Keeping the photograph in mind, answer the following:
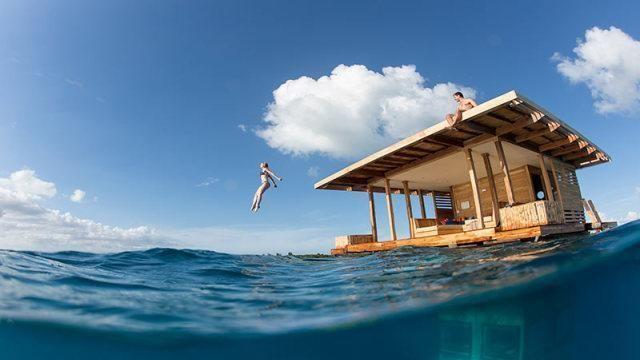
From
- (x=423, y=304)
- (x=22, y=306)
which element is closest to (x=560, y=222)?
(x=423, y=304)

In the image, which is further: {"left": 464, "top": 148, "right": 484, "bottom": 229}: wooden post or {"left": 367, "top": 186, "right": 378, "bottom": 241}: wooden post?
{"left": 367, "top": 186, "right": 378, "bottom": 241}: wooden post

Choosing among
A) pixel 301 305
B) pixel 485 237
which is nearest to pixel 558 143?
pixel 485 237

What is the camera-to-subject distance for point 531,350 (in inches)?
296

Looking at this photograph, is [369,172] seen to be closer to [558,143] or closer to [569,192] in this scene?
[558,143]

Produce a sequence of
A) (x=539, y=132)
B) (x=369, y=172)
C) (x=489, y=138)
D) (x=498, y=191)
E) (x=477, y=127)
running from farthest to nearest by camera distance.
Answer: (x=498, y=191) → (x=369, y=172) → (x=489, y=138) → (x=539, y=132) → (x=477, y=127)

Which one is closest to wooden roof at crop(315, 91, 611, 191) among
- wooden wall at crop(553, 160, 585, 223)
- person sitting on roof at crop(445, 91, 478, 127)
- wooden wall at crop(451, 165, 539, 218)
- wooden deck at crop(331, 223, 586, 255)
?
person sitting on roof at crop(445, 91, 478, 127)

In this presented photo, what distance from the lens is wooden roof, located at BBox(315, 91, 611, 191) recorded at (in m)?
10.2

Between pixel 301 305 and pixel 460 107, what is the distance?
8.41 meters

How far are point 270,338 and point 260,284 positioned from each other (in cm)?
148

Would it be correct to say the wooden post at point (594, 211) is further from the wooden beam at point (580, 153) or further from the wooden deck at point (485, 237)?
the wooden deck at point (485, 237)

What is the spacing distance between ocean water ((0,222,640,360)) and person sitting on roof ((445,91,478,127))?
15.7ft

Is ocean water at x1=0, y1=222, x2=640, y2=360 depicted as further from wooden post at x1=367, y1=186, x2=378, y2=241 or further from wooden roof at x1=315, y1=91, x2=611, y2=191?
wooden post at x1=367, y1=186, x2=378, y2=241

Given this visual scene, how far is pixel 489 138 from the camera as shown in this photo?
11891 mm

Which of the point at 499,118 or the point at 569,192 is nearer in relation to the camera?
the point at 499,118
